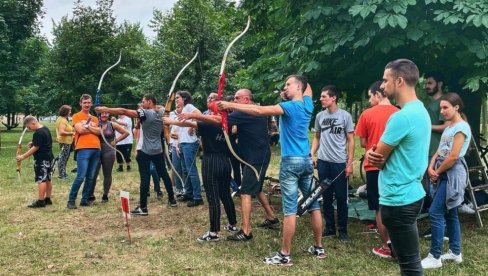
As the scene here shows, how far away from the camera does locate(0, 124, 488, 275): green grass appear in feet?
16.2

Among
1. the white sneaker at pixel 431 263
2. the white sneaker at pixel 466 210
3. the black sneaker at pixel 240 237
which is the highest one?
the white sneaker at pixel 466 210

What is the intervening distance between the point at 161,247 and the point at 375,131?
2899mm

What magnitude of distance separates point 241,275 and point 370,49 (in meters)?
3.59

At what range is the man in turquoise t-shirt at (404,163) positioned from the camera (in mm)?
3225

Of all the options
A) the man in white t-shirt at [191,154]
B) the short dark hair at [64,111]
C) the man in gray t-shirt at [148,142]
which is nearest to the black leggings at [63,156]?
the short dark hair at [64,111]

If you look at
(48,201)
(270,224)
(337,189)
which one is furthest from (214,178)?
(48,201)

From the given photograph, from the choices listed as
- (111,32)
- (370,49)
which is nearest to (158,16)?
(111,32)

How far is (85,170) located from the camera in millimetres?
8406

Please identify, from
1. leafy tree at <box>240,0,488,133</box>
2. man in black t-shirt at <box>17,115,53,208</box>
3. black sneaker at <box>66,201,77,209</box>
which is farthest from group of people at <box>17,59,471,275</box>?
man in black t-shirt at <box>17,115,53,208</box>

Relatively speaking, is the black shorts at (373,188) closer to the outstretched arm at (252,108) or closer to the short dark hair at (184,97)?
the outstretched arm at (252,108)

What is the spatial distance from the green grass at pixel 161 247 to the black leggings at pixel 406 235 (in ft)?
5.00

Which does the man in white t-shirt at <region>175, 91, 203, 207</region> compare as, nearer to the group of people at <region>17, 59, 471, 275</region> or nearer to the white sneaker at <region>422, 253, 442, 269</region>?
the group of people at <region>17, 59, 471, 275</region>

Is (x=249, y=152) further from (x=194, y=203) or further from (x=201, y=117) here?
(x=194, y=203)

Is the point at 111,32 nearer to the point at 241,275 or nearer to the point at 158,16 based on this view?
the point at 158,16
